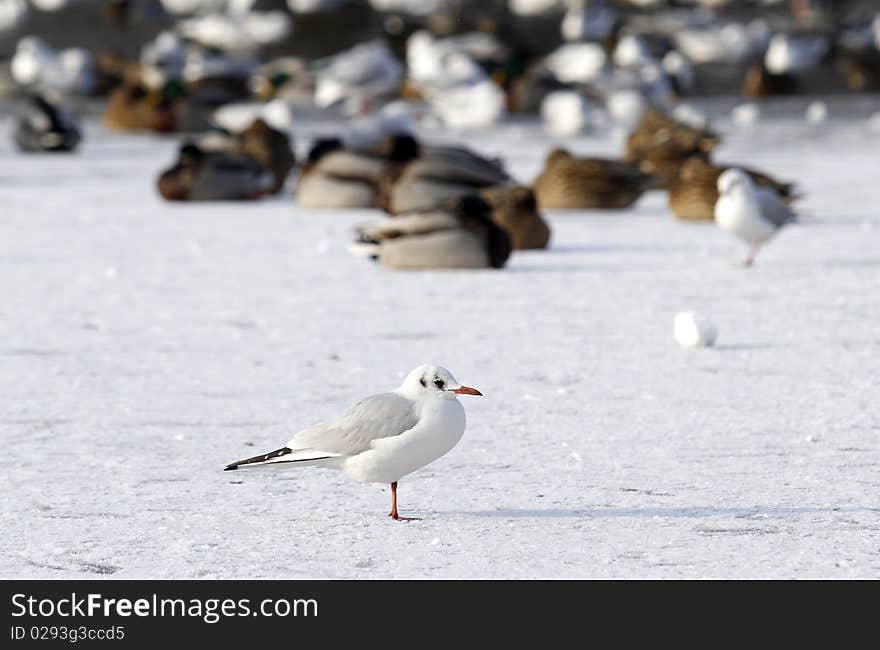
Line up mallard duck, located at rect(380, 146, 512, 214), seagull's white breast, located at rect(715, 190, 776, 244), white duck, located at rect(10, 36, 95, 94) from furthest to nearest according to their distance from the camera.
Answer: white duck, located at rect(10, 36, 95, 94)
mallard duck, located at rect(380, 146, 512, 214)
seagull's white breast, located at rect(715, 190, 776, 244)

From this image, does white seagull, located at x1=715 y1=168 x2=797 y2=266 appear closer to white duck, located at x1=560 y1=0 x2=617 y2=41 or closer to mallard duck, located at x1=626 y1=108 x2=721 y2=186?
mallard duck, located at x1=626 y1=108 x2=721 y2=186

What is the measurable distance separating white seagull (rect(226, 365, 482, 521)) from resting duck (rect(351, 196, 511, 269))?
597cm

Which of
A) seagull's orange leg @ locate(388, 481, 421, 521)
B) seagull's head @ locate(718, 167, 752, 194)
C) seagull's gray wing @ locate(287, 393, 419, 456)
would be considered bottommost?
seagull's orange leg @ locate(388, 481, 421, 521)

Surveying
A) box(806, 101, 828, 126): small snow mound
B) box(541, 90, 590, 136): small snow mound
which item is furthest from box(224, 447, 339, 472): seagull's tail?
box(806, 101, 828, 126): small snow mound

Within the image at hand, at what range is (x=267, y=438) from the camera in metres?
6.14

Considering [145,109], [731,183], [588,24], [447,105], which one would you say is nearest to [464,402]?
[731,183]

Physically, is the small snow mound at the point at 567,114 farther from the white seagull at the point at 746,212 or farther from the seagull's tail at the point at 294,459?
the seagull's tail at the point at 294,459

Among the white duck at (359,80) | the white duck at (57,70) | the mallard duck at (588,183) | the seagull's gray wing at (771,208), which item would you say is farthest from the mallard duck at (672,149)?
the white duck at (57,70)

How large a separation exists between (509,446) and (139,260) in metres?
5.92

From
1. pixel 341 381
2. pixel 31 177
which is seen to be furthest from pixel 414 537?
pixel 31 177

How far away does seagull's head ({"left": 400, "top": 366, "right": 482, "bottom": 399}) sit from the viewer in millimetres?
4941

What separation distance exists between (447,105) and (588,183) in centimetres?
1014

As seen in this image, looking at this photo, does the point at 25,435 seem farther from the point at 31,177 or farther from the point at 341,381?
the point at 31,177
